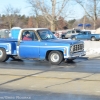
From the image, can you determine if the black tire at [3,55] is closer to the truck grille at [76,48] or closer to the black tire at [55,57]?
the black tire at [55,57]

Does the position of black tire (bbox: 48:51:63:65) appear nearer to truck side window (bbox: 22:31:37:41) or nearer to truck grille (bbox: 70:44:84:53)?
truck grille (bbox: 70:44:84:53)

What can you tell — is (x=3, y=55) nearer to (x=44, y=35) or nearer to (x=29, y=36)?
(x=29, y=36)

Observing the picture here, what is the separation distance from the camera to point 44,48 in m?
14.6

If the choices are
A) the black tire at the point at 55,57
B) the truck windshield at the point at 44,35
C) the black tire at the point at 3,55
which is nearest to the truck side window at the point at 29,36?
the truck windshield at the point at 44,35

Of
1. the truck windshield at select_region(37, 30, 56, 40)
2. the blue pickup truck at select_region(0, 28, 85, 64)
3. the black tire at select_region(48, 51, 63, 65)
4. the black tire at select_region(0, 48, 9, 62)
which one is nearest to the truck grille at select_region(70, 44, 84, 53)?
the blue pickup truck at select_region(0, 28, 85, 64)

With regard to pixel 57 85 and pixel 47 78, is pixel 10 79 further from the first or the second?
pixel 57 85

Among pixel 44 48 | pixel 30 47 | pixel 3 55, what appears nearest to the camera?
pixel 44 48

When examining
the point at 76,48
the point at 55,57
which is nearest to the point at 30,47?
the point at 55,57

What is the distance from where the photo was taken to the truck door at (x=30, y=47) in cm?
1473

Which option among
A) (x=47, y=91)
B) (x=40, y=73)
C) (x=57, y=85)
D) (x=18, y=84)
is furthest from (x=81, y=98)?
(x=40, y=73)

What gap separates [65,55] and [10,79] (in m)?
4.61

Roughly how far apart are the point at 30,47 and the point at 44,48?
733 mm

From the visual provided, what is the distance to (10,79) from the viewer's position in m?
10.2

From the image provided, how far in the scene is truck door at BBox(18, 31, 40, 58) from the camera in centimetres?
1473
